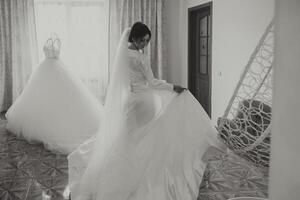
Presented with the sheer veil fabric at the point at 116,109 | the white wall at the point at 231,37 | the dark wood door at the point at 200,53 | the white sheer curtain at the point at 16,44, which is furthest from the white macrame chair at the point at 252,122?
the white sheer curtain at the point at 16,44

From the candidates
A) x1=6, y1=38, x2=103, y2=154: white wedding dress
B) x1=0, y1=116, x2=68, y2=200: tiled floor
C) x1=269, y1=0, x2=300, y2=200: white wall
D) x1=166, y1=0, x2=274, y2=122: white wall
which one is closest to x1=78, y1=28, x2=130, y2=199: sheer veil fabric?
x1=0, y1=116, x2=68, y2=200: tiled floor

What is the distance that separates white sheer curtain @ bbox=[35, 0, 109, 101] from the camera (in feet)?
21.5

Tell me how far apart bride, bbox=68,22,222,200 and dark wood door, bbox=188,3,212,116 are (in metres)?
2.15

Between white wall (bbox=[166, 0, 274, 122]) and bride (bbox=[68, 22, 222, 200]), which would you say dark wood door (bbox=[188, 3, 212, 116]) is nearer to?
white wall (bbox=[166, 0, 274, 122])

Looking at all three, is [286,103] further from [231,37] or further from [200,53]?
[200,53]

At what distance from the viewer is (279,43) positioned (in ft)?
2.48

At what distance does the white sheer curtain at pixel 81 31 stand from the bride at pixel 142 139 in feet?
11.3

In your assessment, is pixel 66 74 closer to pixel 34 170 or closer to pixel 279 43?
pixel 34 170

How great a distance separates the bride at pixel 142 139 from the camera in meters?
2.87

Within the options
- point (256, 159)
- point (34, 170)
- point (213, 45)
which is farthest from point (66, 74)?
point (256, 159)

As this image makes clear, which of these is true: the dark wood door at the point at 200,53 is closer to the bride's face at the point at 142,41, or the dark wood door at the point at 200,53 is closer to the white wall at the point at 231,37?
the white wall at the point at 231,37

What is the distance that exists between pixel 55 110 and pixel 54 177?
1356mm

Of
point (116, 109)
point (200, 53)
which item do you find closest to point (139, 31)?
point (116, 109)

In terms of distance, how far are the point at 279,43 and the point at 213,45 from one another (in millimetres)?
4435
